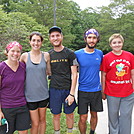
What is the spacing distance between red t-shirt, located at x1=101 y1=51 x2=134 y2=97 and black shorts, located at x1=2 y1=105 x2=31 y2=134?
4.95ft

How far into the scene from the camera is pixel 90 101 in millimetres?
2789

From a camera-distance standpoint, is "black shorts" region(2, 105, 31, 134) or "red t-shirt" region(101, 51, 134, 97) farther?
"red t-shirt" region(101, 51, 134, 97)

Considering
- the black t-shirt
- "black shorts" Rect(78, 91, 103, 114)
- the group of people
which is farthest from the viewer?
"black shorts" Rect(78, 91, 103, 114)

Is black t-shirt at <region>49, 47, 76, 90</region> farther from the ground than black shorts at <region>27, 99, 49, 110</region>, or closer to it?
farther from the ground

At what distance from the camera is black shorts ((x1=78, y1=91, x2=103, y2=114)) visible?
2758 mm

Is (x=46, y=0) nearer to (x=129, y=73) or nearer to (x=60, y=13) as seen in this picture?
(x=60, y=13)

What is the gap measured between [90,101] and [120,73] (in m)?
0.74

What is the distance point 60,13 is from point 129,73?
49.6ft

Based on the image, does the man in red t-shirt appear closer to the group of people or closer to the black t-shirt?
the group of people

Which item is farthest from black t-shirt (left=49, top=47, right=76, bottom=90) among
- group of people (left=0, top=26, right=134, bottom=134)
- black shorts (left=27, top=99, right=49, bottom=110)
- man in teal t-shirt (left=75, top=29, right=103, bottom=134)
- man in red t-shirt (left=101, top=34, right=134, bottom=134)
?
man in red t-shirt (left=101, top=34, right=134, bottom=134)

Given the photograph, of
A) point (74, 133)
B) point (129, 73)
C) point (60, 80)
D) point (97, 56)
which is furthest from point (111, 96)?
point (74, 133)

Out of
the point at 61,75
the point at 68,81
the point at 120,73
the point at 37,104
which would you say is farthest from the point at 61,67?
the point at 120,73

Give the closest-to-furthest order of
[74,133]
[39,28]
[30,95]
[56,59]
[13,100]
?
[13,100] → [30,95] → [56,59] → [74,133] → [39,28]

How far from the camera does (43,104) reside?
2.59m
